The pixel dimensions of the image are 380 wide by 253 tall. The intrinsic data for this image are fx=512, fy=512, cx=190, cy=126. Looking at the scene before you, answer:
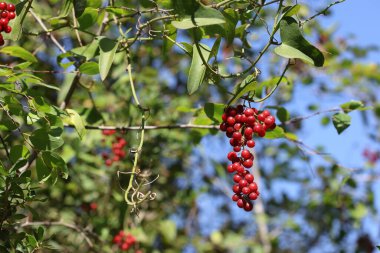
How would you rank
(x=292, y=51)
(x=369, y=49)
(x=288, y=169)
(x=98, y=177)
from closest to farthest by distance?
1. (x=292, y=51)
2. (x=98, y=177)
3. (x=288, y=169)
4. (x=369, y=49)

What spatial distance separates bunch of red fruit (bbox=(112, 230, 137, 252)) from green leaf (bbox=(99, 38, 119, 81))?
137cm

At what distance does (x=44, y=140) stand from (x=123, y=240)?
1.47 metres

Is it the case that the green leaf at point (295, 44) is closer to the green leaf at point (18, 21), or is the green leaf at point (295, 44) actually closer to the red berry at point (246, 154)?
the red berry at point (246, 154)

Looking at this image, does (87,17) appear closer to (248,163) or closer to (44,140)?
(44,140)

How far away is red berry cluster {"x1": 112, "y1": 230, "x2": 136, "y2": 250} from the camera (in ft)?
9.23

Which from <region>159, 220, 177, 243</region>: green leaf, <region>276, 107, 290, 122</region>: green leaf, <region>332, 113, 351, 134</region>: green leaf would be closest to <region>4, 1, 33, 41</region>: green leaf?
<region>276, 107, 290, 122</region>: green leaf

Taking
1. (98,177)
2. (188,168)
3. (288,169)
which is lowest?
(288,169)

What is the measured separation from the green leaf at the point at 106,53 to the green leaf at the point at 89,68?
156 mm

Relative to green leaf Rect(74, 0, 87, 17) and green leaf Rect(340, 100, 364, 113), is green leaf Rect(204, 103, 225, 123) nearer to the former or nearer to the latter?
green leaf Rect(74, 0, 87, 17)

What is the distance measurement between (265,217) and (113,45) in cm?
333

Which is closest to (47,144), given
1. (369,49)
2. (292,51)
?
(292,51)

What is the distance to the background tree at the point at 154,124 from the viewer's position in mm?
1554

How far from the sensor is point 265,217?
15.4 feet

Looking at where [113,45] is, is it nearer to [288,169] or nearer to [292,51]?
[292,51]
